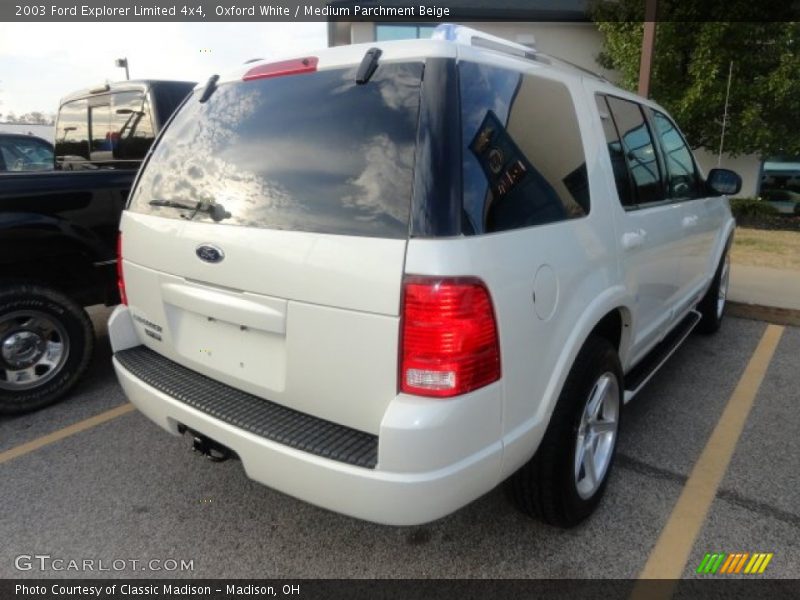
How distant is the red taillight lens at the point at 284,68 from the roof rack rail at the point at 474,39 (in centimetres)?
46

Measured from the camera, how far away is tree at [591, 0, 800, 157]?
11.6m

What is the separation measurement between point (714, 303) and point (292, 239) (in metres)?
4.19

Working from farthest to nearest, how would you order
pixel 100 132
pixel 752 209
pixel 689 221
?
pixel 752 209 → pixel 100 132 → pixel 689 221

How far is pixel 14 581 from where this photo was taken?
2.18 m

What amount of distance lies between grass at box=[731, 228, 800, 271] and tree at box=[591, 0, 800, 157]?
100 inches

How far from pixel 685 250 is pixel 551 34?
15178mm

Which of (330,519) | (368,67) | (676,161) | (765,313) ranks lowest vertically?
(765,313)

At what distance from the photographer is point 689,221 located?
351cm

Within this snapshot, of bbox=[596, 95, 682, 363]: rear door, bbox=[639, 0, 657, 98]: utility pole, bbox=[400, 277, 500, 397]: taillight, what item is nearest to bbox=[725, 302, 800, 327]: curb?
bbox=[596, 95, 682, 363]: rear door

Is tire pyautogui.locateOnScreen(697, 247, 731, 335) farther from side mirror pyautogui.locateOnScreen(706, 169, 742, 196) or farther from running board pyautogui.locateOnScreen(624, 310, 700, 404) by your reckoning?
side mirror pyautogui.locateOnScreen(706, 169, 742, 196)

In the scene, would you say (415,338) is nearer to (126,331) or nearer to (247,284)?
(247,284)

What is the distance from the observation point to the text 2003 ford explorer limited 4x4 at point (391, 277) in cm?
167

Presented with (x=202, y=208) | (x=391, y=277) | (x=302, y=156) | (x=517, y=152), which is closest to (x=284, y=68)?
(x=302, y=156)
